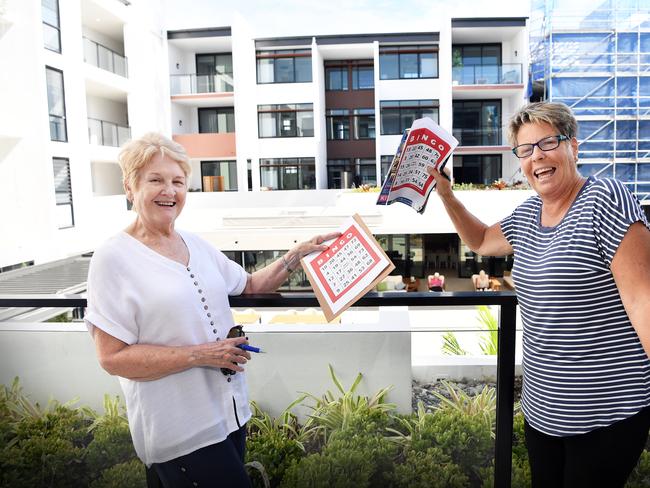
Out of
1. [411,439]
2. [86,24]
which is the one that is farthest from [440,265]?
[411,439]

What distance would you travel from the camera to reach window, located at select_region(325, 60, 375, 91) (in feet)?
76.2

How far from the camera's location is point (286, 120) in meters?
22.4

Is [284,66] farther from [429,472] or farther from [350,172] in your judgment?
[429,472]

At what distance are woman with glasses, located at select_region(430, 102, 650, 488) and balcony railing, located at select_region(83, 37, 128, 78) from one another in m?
18.7

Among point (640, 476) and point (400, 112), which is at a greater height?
point (400, 112)

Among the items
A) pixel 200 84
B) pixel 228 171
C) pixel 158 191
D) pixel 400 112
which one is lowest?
pixel 158 191

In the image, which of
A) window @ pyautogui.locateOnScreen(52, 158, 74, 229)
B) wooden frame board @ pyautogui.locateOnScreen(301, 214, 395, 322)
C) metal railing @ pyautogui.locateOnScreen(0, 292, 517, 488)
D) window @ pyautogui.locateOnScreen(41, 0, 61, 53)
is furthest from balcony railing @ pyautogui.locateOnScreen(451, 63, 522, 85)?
wooden frame board @ pyautogui.locateOnScreen(301, 214, 395, 322)

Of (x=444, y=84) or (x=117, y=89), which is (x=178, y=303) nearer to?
(x=117, y=89)

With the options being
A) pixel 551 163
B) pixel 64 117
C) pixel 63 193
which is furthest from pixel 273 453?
pixel 64 117

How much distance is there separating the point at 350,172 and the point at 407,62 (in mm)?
4546

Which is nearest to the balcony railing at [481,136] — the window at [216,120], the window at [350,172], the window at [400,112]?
the window at [400,112]

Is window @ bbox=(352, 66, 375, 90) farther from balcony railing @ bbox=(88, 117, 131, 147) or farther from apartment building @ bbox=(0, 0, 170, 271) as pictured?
balcony railing @ bbox=(88, 117, 131, 147)

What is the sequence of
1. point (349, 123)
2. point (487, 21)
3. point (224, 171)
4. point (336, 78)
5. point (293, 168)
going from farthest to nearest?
point (349, 123)
point (336, 78)
point (224, 171)
point (293, 168)
point (487, 21)

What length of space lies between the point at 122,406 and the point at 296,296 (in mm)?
783
